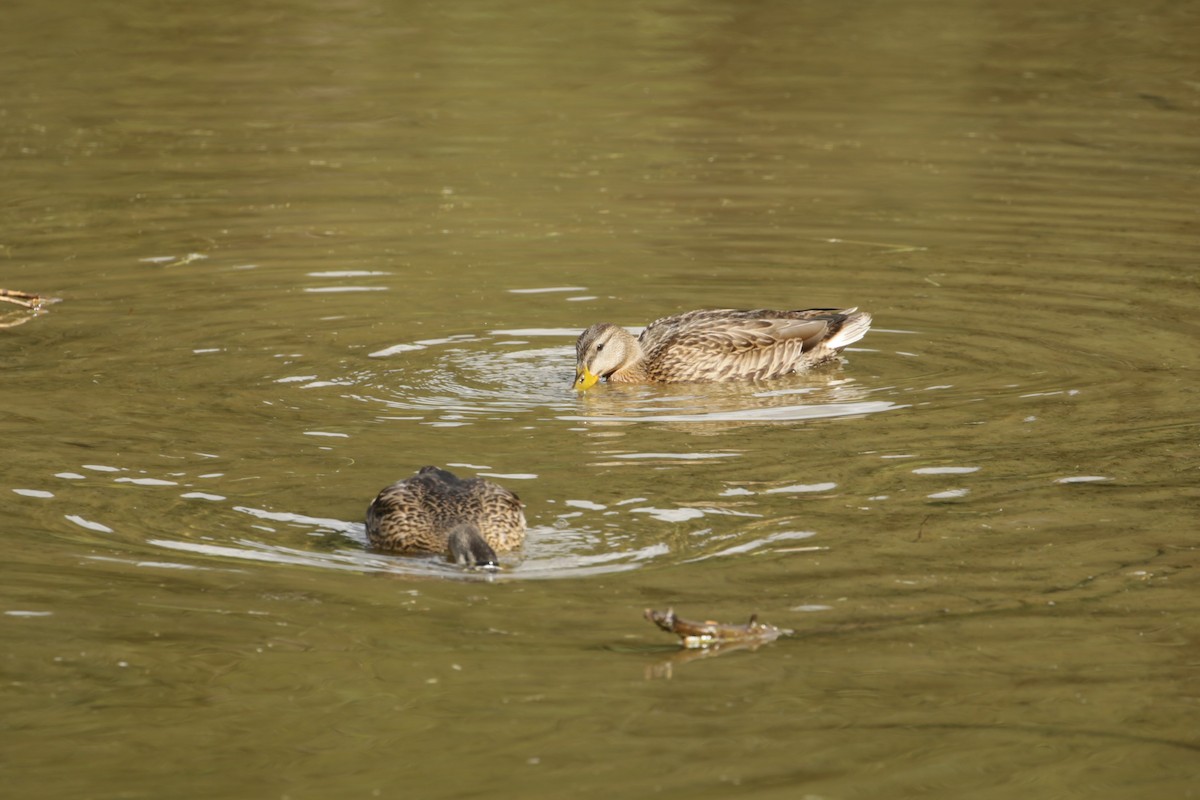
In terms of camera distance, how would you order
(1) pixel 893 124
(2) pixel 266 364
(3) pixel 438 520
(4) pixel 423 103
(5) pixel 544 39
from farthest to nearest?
(5) pixel 544 39 < (4) pixel 423 103 < (1) pixel 893 124 < (2) pixel 266 364 < (3) pixel 438 520

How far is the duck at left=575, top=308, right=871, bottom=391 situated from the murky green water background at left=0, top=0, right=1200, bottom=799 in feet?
0.75

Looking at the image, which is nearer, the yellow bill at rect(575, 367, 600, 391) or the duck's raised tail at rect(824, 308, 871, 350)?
the yellow bill at rect(575, 367, 600, 391)

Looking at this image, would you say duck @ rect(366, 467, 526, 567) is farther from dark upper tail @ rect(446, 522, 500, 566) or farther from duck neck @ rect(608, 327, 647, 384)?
duck neck @ rect(608, 327, 647, 384)

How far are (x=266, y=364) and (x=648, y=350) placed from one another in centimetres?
246

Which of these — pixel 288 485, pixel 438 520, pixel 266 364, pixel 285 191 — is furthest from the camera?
pixel 285 191

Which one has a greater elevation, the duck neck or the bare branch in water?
the bare branch in water

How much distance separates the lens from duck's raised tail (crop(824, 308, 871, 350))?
12555 millimetres

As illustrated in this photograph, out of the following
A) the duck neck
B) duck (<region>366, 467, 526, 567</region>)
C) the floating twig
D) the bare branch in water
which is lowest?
the duck neck

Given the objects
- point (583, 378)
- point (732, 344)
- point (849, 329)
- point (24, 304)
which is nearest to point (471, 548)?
point (583, 378)

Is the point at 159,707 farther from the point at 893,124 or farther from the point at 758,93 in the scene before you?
the point at 758,93

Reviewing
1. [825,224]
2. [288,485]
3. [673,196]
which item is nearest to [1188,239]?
[825,224]

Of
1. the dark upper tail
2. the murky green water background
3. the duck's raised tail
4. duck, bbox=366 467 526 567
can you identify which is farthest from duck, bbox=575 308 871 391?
the dark upper tail

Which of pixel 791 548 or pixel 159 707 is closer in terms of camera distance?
pixel 159 707

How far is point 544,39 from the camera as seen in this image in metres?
26.1
